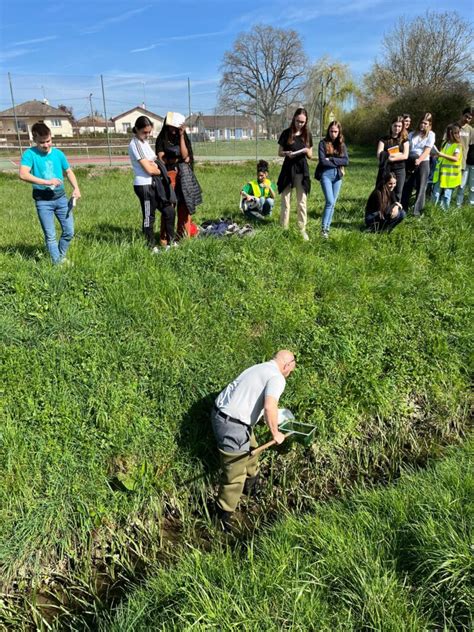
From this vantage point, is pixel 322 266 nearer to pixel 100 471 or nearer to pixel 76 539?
pixel 100 471

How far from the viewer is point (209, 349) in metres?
4.34

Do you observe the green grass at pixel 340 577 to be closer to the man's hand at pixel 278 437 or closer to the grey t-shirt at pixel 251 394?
the man's hand at pixel 278 437

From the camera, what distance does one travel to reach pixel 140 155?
5.21m

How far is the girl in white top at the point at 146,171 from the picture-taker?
518 cm

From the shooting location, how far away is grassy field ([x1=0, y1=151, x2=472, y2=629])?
316 cm

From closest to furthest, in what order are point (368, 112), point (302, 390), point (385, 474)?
point (385, 474) < point (302, 390) < point (368, 112)

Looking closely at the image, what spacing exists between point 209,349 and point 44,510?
1950 mm

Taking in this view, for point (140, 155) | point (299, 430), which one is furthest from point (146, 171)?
point (299, 430)

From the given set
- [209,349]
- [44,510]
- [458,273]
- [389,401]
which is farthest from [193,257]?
[458,273]

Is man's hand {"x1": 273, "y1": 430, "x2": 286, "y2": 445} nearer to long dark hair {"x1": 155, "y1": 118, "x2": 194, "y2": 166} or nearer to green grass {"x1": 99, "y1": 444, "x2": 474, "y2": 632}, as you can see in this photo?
green grass {"x1": 99, "y1": 444, "x2": 474, "y2": 632}

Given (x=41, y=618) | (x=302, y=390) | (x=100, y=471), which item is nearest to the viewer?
(x=41, y=618)

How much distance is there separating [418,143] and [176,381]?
593 centimetres

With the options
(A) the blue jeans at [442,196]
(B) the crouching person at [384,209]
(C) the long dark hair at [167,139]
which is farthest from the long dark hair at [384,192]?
(C) the long dark hair at [167,139]

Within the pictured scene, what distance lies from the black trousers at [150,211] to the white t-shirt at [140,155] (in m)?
0.08
